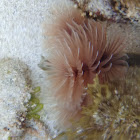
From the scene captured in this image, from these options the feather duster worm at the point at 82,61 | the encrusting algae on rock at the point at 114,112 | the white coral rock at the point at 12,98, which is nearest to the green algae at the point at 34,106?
the white coral rock at the point at 12,98

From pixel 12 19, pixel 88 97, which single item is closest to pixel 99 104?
pixel 88 97

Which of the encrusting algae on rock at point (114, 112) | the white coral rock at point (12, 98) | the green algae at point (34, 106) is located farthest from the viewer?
the green algae at point (34, 106)

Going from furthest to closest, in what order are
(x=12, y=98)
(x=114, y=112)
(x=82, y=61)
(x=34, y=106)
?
(x=34, y=106) → (x=12, y=98) → (x=82, y=61) → (x=114, y=112)

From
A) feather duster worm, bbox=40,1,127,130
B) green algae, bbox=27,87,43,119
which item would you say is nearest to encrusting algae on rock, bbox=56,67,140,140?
feather duster worm, bbox=40,1,127,130

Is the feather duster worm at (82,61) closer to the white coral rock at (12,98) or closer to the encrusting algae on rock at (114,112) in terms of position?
the encrusting algae on rock at (114,112)

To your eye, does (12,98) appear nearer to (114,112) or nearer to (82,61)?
(82,61)

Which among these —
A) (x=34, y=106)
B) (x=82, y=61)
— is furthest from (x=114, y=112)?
(x=34, y=106)

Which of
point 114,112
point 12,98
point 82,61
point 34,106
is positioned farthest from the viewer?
point 34,106

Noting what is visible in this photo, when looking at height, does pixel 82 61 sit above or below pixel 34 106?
above

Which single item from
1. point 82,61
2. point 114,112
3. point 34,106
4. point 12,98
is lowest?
point 34,106

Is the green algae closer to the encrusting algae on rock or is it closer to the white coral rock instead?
the white coral rock
